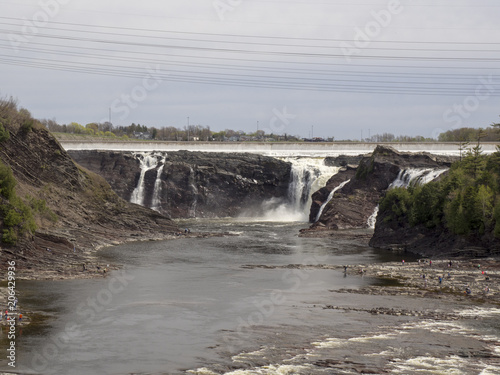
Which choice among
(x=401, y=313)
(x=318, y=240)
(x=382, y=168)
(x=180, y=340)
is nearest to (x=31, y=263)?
(x=180, y=340)

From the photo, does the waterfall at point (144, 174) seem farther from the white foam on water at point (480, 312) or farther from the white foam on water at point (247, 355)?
the white foam on water at point (247, 355)

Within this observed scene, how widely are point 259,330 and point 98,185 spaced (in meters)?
64.3

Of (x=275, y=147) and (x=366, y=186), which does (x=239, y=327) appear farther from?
(x=275, y=147)

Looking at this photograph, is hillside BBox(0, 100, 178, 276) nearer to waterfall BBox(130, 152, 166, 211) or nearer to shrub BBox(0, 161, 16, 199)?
shrub BBox(0, 161, 16, 199)

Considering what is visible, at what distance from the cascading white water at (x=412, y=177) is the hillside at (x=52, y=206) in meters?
34.2

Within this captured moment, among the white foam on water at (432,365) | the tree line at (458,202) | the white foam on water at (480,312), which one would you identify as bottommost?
the white foam on water at (432,365)

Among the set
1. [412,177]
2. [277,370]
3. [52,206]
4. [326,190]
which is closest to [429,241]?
[412,177]

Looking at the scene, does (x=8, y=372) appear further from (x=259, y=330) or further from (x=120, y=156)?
(x=120, y=156)

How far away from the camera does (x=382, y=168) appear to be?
123438 mm

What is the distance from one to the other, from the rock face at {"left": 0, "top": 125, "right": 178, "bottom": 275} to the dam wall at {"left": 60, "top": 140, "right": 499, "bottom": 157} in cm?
5301

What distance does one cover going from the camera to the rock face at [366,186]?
114 m

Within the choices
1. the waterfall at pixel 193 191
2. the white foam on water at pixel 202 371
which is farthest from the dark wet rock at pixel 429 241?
the waterfall at pixel 193 191

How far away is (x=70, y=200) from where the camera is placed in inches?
3807

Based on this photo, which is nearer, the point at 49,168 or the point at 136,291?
the point at 136,291
